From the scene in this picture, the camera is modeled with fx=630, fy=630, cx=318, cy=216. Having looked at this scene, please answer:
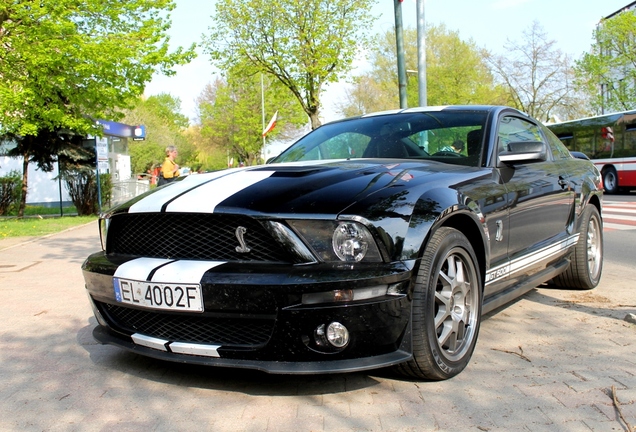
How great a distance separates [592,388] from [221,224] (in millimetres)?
1936

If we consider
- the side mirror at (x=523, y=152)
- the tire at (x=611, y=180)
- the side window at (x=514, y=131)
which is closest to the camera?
the side mirror at (x=523, y=152)

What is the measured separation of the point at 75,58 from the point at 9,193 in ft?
21.5

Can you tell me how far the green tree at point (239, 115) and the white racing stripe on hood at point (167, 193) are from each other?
46.6m

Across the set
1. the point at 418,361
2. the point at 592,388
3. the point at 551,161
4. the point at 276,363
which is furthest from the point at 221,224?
the point at 551,161

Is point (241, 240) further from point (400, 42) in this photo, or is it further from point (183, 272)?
point (400, 42)

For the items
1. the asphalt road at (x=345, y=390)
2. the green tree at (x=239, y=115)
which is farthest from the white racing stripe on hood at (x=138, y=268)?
the green tree at (x=239, y=115)

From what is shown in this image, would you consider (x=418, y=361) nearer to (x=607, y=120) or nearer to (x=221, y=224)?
(x=221, y=224)

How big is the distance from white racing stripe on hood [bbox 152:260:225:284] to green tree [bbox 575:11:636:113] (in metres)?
40.7

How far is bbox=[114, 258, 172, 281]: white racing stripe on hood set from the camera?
9.94 ft

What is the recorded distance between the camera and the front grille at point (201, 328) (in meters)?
2.85

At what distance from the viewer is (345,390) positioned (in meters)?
3.06

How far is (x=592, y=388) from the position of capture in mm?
3008

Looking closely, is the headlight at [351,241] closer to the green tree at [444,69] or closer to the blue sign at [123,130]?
the blue sign at [123,130]

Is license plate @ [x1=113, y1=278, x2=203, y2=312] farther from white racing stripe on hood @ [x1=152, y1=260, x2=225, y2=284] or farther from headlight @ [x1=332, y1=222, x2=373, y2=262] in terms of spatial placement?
headlight @ [x1=332, y1=222, x2=373, y2=262]
